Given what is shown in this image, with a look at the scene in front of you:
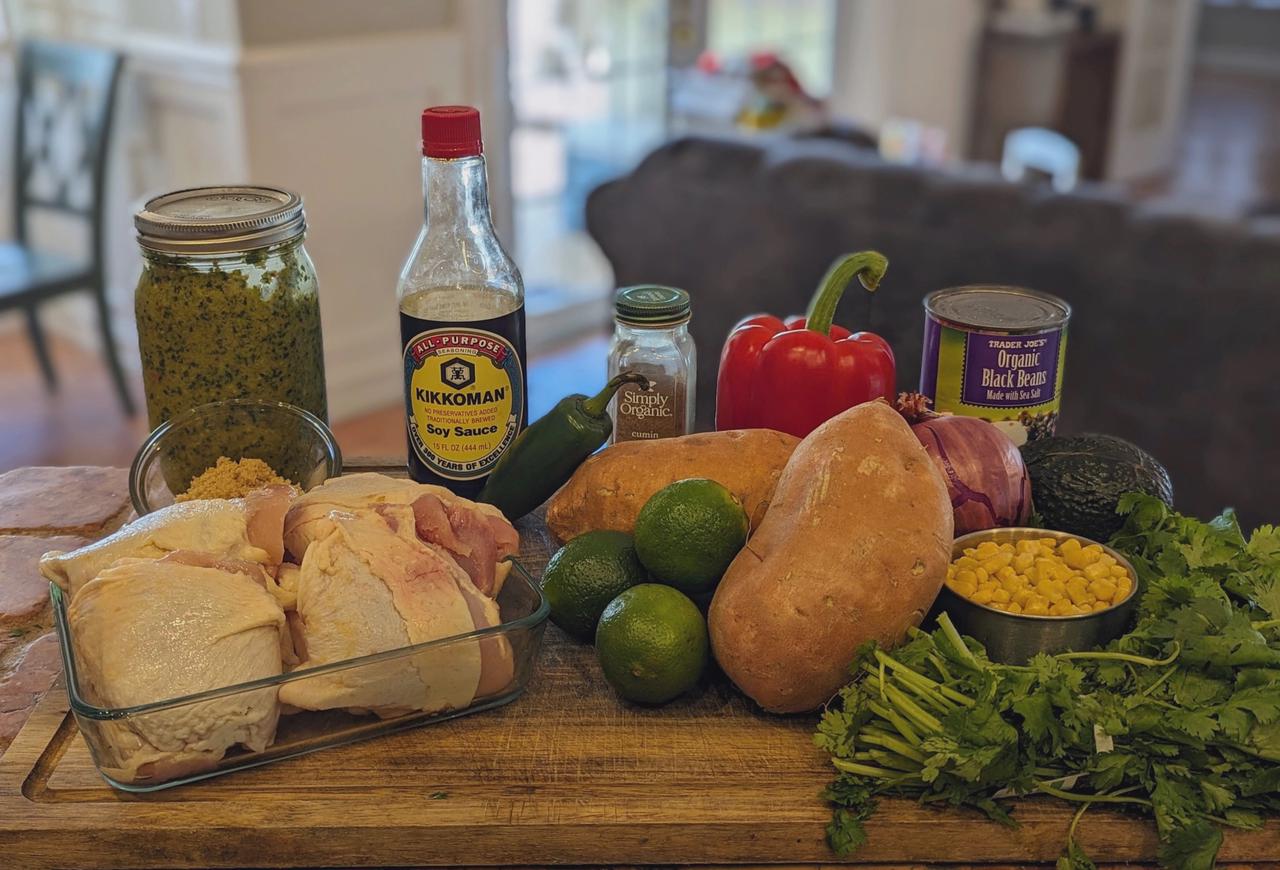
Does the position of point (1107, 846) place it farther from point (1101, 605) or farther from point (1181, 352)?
point (1181, 352)

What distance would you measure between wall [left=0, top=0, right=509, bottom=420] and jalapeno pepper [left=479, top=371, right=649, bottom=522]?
239cm

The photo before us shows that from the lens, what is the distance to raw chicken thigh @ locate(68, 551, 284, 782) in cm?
82

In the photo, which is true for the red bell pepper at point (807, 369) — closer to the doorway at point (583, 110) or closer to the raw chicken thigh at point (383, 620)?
the raw chicken thigh at point (383, 620)

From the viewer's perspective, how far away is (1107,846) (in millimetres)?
847

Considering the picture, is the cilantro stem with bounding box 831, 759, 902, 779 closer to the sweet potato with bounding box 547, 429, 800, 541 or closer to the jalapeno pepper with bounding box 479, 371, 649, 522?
the sweet potato with bounding box 547, 429, 800, 541

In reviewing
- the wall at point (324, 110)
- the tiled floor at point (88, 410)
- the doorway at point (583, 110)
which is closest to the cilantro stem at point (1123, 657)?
the tiled floor at point (88, 410)

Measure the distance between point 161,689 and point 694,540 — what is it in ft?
1.32

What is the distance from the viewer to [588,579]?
101 centimetres

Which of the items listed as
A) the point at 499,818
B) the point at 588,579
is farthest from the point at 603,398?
the point at 499,818

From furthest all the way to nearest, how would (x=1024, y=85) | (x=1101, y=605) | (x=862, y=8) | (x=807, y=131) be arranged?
(x=1024, y=85) < (x=862, y=8) < (x=807, y=131) < (x=1101, y=605)

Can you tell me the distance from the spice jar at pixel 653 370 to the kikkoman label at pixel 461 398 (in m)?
0.11

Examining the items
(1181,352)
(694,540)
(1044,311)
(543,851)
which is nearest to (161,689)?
(543,851)

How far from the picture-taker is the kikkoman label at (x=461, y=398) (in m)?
1.12

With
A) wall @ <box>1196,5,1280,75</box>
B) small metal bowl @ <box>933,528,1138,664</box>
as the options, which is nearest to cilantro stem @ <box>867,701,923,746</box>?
small metal bowl @ <box>933,528,1138,664</box>
